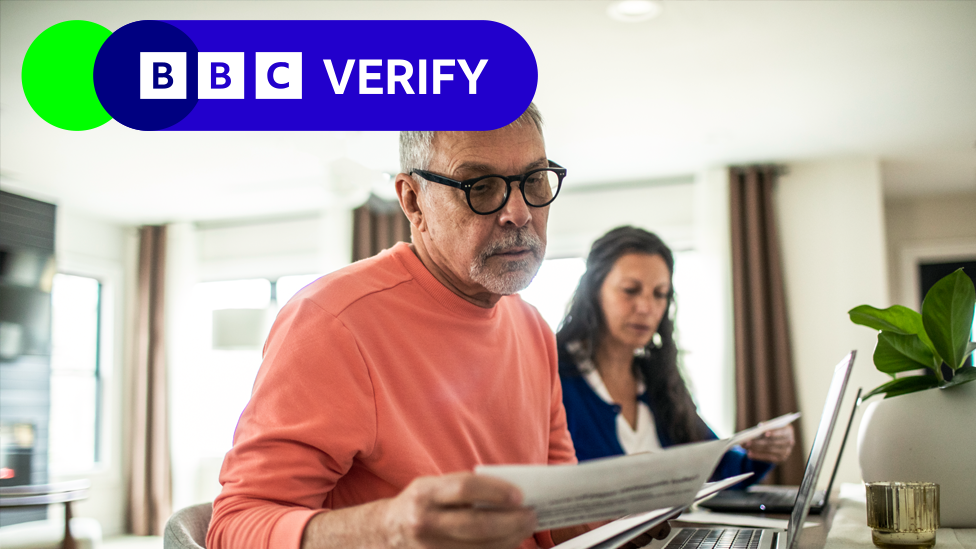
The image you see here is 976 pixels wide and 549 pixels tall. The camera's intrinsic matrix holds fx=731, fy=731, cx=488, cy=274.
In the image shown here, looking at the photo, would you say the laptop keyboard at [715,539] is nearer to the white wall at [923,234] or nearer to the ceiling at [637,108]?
the ceiling at [637,108]

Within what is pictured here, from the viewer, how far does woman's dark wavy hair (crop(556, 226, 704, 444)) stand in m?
2.24

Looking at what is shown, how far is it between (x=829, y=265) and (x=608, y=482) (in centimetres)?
554

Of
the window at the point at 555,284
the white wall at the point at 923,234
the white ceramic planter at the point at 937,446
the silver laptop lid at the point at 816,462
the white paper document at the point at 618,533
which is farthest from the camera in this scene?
the white wall at the point at 923,234

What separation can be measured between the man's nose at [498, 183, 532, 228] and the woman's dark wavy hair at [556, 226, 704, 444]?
Answer: 3.83 ft

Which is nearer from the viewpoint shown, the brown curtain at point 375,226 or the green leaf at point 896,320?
the green leaf at point 896,320

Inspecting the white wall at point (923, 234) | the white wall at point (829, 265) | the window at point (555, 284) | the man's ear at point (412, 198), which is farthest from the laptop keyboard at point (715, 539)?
the white wall at point (923, 234)

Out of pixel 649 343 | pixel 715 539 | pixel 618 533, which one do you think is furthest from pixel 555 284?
pixel 618 533

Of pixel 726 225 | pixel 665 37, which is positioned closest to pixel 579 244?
pixel 726 225

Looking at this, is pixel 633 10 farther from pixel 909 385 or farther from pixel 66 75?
pixel 66 75

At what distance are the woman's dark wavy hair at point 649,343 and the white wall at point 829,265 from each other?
3.45 metres

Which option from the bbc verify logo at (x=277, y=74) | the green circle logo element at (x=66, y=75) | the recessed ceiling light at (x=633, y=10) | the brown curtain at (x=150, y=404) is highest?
the recessed ceiling light at (x=633, y=10)

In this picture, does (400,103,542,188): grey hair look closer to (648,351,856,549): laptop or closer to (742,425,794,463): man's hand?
(648,351,856,549): laptop

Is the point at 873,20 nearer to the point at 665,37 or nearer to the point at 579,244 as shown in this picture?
the point at 665,37

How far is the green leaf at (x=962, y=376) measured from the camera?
1.21m
